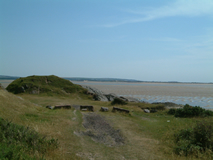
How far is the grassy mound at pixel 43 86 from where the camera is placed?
30.3m

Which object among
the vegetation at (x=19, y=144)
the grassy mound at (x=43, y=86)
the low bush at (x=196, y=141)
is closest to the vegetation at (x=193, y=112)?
the low bush at (x=196, y=141)

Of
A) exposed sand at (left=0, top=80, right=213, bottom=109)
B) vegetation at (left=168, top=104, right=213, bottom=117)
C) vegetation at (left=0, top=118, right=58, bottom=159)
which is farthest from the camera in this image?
exposed sand at (left=0, top=80, right=213, bottom=109)

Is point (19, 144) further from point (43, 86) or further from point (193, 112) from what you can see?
point (43, 86)

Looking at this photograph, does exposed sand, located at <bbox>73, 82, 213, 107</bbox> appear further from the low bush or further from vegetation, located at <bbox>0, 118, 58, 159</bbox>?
vegetation, located at <bbox>0, 118, 58, 159</bbox>

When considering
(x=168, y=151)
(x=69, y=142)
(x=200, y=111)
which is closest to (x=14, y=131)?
(x=69, y=142)

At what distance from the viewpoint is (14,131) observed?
246 inches

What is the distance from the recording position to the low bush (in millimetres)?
7418

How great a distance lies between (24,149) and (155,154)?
15.3 ft

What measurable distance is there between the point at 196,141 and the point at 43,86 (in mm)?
27594

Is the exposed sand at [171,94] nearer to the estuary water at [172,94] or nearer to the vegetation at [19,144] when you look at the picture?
the estuary water at [172,94]

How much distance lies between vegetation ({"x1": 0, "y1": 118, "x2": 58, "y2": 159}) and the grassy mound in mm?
24658

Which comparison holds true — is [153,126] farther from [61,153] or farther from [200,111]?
[61,153]

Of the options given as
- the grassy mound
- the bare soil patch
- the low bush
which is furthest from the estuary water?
the bare soil patch

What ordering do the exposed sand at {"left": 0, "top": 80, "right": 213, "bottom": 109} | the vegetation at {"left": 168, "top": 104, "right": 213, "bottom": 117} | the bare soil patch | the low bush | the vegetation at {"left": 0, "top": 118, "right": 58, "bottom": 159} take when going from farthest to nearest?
1. the exposed sand at {"left": 0, "top": 80, "right": 213, "bottom": 109}
2. the vegetation at {"left": 168, "top": 104, "right": 213, "bottom": 117}
3. the bare soil patch
4. the low bush
5. the vegetation at {"left": 0, "top": 118, "right": 58, "bottom": 159}
